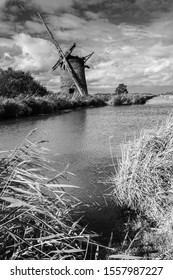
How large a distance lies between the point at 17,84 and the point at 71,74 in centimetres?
818

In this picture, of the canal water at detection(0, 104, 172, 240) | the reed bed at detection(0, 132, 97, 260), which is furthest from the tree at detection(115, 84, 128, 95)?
the reed bed at detection(0, 132, 97, 260)

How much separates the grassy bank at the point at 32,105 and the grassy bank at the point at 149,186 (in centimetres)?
1231

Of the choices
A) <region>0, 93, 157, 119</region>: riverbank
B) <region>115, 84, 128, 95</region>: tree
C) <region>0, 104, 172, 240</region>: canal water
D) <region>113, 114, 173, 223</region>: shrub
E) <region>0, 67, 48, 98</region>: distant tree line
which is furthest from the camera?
<region>115, 84, 128, 95</region>: tree

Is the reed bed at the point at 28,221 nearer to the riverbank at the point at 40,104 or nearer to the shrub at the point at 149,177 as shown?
the shrub at the point at 149,177

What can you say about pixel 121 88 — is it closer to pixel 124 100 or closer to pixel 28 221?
pixel 124 100

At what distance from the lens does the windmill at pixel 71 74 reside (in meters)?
29.8

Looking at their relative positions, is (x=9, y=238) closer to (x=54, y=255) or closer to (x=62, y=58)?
(x=54, y=255)

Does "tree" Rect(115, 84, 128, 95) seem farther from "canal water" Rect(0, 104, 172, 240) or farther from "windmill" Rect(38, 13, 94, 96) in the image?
"canal water" Rect(0, 104, 172, 240)

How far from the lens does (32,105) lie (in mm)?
18719

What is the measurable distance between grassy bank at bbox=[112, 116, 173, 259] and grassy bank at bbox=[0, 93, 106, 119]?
1231 cm

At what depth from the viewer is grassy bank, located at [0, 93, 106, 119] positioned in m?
16.4

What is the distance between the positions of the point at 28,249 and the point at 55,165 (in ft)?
12.7

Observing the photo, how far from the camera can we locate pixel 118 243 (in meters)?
3.59

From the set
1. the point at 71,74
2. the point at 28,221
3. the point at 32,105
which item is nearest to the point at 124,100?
the point at 71,74
